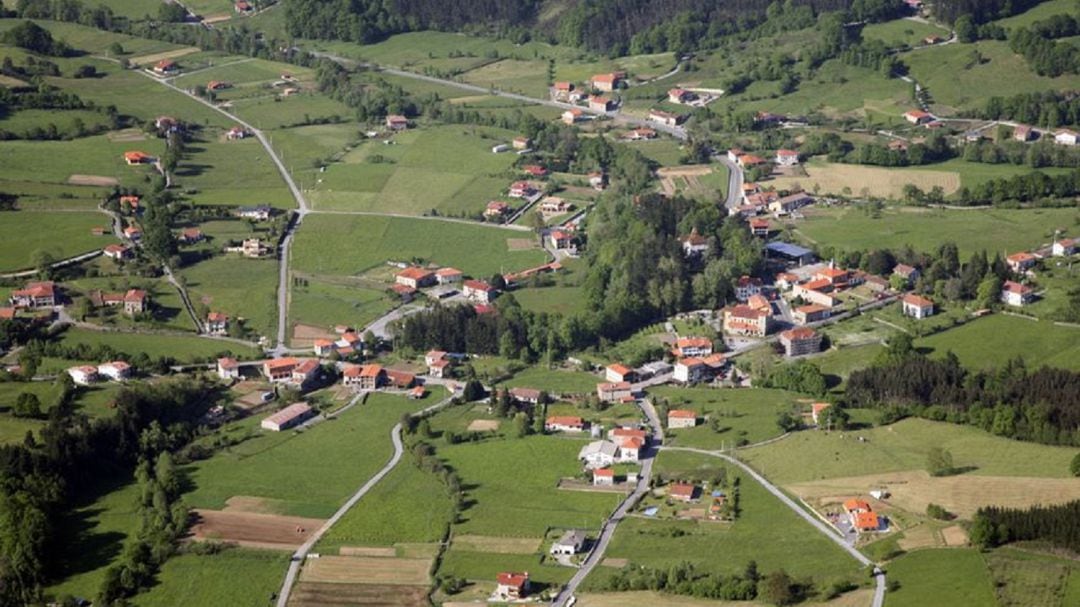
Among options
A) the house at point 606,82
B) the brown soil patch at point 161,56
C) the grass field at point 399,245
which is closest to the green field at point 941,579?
the grass field at point 399,245

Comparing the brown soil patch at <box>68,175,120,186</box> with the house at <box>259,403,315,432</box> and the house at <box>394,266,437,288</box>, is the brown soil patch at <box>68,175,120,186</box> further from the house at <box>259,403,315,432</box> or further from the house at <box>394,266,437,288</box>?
the house at <box>259,403,315,432</box>

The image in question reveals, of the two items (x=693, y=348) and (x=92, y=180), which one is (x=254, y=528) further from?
(x=92, y=180)

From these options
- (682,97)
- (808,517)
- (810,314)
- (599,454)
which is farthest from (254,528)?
(682,97)


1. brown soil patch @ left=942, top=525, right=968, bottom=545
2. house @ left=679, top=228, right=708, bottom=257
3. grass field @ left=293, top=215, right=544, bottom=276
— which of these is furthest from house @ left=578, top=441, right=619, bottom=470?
grass field @ left=293, top=215, right=544, bottom=276

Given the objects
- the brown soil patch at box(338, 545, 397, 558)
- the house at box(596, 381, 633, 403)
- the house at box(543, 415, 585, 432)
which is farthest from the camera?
the house at box(596, 381, 633, 403)

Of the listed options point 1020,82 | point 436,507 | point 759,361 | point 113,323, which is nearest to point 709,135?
point 1020,82

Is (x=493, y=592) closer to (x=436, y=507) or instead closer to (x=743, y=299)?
(x=436, y=507)

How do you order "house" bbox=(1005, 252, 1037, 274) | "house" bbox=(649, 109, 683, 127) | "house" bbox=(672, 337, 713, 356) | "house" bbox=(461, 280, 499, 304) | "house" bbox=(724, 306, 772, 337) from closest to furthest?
1. "house" bbox=(672, 337, 713, 356)
2. "house" bbox=(724, 306, 772, 337)
3. "house" bbox=(1005, 252, 1037, 274)
4. "house" bbox=(461, 280, 499, 304)
5. "house" bbox=(649, 109, 683, 127)
